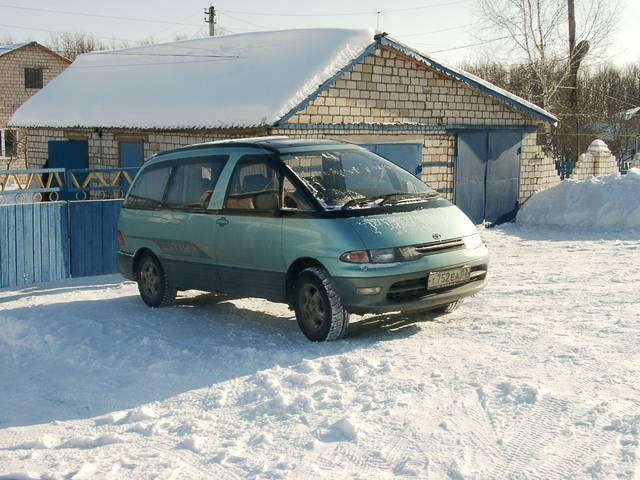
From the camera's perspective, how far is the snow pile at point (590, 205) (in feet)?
54.6

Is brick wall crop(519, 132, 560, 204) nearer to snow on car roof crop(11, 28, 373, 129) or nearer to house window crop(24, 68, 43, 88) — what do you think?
snow on car roof crop(11, 28, 373, 129)

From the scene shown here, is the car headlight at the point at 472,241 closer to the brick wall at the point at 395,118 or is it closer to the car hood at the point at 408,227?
the car hood at the point at 408,227

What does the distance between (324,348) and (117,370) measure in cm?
175

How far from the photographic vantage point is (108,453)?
5148mm

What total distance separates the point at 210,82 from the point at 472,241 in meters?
9.43

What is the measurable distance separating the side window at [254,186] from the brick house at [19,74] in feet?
106

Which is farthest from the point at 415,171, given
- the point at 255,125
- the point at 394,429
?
the point at 394,429

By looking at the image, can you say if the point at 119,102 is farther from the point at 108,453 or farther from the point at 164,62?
the point at 108,453

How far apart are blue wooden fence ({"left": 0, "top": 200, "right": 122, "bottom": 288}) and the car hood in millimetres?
6069

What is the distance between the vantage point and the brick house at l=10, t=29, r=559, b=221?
47.2ft

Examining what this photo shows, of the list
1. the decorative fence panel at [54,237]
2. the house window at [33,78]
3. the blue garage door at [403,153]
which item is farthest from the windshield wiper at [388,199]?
the house window at [33,78]

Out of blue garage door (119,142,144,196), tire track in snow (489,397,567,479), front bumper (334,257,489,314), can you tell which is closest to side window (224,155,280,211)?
front bumper (334,257,489,314)

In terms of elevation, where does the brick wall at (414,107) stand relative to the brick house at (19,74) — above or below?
below

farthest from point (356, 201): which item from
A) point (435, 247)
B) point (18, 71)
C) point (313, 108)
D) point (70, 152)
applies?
point (18, 71)
